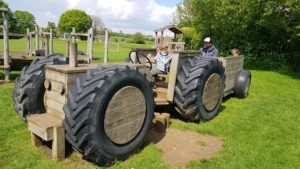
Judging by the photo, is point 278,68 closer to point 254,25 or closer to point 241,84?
point 254,25

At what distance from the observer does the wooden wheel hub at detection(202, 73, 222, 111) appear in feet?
21.0

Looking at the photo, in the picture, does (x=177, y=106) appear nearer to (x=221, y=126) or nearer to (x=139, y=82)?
(x=221, y=126)

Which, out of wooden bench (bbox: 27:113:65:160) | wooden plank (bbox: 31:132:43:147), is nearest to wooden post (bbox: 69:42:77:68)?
wooden bench (bbox: 27:113:65:160)

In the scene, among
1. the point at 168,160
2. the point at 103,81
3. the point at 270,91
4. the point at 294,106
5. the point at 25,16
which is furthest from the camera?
the point at 25,16

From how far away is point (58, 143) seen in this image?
4316 mm

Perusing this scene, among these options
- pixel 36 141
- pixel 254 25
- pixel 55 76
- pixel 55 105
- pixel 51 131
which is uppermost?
pixel 254 25

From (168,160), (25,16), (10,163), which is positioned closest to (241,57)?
(168,160)

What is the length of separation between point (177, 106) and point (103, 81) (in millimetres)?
2503

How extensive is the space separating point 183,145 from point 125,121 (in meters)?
1.42

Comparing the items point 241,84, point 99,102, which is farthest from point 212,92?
point 99,102

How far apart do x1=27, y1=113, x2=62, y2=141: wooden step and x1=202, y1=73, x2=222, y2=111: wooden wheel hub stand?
301 cm

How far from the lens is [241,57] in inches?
374

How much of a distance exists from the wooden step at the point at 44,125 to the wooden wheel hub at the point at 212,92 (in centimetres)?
301

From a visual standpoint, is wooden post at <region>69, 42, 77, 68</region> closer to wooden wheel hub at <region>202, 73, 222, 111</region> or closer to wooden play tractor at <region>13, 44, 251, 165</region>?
wooden play tractor at <region>13, 44, 251, 165</region>
